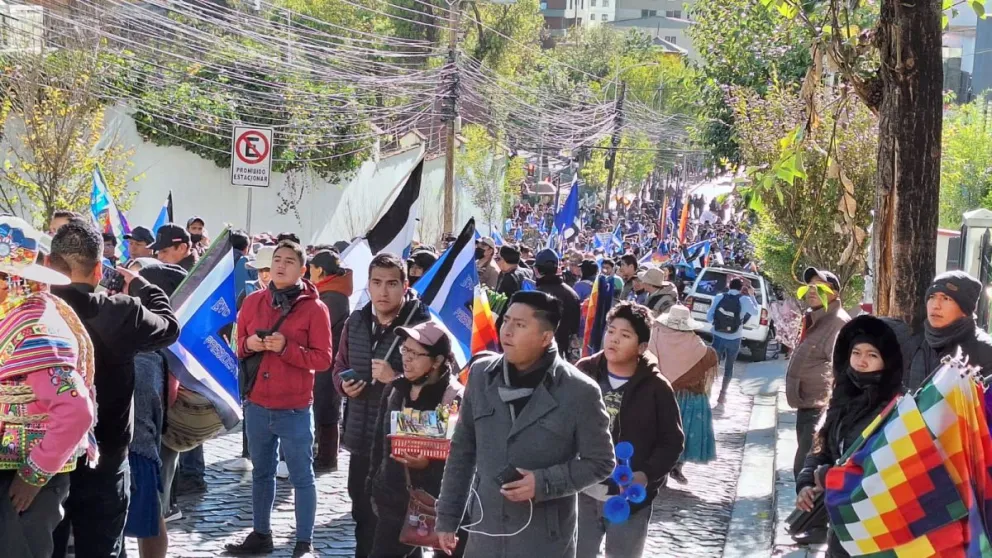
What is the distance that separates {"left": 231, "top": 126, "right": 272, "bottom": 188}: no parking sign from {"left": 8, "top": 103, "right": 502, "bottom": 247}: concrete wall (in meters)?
6.79

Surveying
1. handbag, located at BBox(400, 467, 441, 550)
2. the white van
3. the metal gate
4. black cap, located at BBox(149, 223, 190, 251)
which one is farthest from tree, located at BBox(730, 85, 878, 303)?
handbag, located at BBox(400, 467, 441, 550)

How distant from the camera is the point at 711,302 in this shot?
21.2 metres

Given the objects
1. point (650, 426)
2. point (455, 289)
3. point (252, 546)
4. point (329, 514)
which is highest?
point (455, 289)

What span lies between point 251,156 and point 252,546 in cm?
715

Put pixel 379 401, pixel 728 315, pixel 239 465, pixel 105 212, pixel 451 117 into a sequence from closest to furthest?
1. pixel 379 401
2. pixel 239 465
3. pixel 105 212
4. pixel 728 315
5. pixel 451 117

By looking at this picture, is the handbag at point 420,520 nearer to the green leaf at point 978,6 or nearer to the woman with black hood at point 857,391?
the woman with black hood at point 857,391

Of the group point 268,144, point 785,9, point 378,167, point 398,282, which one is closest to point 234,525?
point 398,282

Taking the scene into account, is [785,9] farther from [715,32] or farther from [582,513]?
[715,32]

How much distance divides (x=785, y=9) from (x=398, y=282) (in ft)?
8.32

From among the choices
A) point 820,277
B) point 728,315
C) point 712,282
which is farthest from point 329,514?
point 712,282

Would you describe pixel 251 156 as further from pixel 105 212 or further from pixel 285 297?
pixel 285 297

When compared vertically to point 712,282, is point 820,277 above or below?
above

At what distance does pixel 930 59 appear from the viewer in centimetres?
638

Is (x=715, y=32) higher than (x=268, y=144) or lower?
higher
